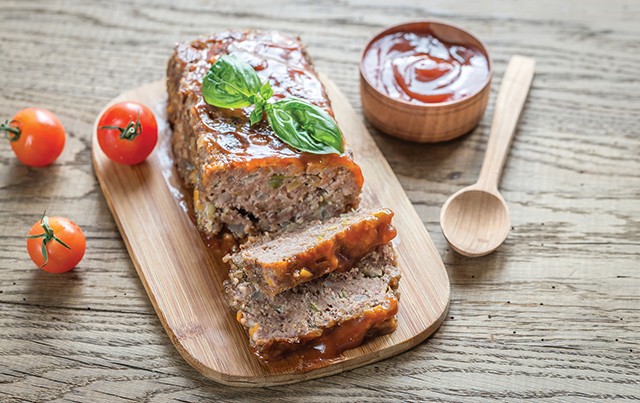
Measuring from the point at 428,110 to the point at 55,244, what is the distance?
2.85m

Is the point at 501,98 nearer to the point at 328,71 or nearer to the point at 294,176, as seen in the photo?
the point at 328,71

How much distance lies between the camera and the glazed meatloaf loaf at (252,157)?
18.6 feet

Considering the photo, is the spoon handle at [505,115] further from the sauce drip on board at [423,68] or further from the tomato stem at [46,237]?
the tomato stem at [46,237]

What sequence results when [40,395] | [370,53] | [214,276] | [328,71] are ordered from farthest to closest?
[328,71] < [370,53] < [214,276] < [40,395]

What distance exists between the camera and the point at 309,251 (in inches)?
210

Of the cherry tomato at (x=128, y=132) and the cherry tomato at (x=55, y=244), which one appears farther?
the cherry tomato at (x=128, y=132)

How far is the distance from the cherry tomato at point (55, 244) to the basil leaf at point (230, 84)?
1301 millimetres

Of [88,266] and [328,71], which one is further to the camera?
[328,71]

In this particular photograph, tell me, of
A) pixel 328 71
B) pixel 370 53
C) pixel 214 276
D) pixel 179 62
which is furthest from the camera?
pixel 328 71

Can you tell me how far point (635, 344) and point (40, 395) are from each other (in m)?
3.83

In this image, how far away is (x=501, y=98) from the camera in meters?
6.96

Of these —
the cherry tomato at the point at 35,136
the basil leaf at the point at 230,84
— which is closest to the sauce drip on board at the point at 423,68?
the basil leaf at the point at 230,84

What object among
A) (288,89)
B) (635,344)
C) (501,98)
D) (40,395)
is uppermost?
(288,89)

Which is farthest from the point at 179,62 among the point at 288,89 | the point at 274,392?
the point at 274,392
